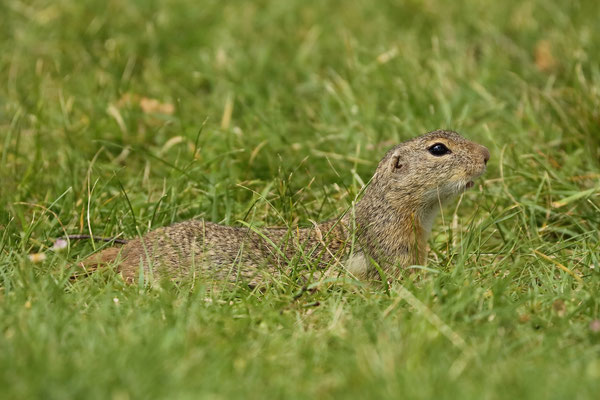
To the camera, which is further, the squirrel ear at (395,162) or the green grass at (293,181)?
the squirrel ear at (395,162)

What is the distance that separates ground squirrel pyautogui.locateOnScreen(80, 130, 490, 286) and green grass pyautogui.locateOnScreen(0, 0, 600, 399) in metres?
0.16

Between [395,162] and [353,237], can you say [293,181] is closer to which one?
[395,162]

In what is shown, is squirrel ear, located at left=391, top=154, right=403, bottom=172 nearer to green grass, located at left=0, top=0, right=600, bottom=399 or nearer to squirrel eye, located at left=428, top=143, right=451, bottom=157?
squirrel eye, located at left=428, top=143, right=451, bottom=157

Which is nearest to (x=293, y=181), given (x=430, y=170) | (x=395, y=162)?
(x=395, y=162)

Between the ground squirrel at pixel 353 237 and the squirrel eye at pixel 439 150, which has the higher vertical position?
the squirrel eye at pixel 439 150

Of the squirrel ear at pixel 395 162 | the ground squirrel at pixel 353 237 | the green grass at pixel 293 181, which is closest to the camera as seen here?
the green grass at pixel 293 181

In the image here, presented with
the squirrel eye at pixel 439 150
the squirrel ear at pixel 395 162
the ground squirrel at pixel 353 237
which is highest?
the squirrel eye at pixel 439 150

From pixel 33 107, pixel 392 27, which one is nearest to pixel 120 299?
pixel 33 107

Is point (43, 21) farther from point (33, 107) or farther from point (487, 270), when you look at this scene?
point (487, 270)

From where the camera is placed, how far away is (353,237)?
4258mm

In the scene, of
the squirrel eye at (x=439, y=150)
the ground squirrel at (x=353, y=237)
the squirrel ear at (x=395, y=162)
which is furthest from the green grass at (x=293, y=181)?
the squirrel eye at (x=439, y=150)

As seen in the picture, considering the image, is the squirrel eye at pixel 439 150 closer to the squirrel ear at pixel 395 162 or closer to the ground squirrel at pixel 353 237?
the ground squirrel at pixel 353 237

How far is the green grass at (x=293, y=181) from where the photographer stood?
10.2 ft

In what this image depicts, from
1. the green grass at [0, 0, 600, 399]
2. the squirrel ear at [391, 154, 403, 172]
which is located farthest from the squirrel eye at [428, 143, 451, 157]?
the green grass at [0, 0, 600, 399]
